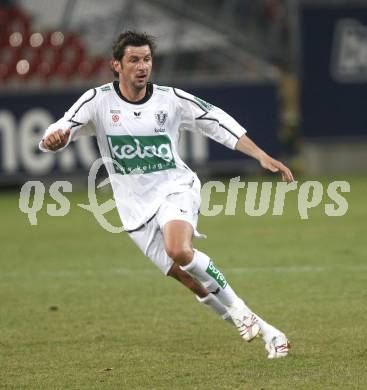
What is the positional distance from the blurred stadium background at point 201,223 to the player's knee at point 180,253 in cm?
63

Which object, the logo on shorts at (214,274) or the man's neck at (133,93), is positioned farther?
the man's neck at (133,93)

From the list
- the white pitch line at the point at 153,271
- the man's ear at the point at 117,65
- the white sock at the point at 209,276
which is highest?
the man's ear at the point at 117,65

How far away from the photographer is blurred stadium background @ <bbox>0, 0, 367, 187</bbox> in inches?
772

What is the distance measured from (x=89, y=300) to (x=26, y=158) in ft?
30.3

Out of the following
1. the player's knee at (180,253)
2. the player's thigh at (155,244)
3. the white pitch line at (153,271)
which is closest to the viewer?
the player's knee at (180,253)

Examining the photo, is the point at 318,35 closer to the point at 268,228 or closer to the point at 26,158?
the point at 26,158

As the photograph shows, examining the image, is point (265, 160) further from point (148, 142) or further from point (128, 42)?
point (128, 42)

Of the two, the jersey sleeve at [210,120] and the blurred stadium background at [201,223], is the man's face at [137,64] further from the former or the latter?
the blurred stadium background at [201,223]

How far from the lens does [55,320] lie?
811cm

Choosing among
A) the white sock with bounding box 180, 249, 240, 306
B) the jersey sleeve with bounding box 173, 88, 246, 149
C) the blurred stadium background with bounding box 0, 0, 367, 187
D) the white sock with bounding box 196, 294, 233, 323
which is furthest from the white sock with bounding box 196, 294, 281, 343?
the blurred stadium background with bounding box 0, 0, 367, 187

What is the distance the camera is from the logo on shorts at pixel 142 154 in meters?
6.77

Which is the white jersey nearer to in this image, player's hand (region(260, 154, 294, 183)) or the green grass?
player's hand (region(260, 154, 294, 183))

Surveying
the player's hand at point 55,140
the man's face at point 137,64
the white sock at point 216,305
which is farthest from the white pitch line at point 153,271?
the player's hand at point 55,140

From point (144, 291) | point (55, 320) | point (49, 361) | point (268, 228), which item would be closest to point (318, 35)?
point (268, 228)
